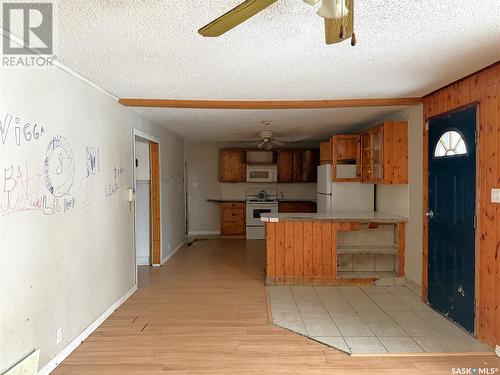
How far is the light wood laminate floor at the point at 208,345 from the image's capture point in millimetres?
2406

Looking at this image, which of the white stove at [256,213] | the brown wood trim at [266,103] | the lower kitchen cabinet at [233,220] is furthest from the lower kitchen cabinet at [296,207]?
the brown wood trim at [266,103]

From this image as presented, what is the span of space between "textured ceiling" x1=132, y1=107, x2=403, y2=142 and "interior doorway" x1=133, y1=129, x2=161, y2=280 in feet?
1.83

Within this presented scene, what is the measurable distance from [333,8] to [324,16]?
0.05 m

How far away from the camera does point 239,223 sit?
304 inches

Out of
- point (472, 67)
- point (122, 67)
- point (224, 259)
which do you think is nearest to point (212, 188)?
point (224, 259)

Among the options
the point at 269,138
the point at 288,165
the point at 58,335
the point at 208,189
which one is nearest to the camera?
the point at 58,335

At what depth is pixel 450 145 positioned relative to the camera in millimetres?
3164

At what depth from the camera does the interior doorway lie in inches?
207

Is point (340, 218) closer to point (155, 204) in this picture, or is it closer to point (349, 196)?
point (349, 196)

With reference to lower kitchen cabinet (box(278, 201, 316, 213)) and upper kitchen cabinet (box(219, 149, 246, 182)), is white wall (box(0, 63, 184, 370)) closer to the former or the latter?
upper kitchen cabinet (box(219, 149, 246, 182))

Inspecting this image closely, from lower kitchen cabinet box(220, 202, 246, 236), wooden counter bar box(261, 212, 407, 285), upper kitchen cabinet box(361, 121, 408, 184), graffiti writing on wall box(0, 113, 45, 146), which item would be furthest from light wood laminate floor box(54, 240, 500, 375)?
lower kitchen cabinet box(220, 202, 246, 236)

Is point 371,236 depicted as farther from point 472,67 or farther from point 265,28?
point 265,28

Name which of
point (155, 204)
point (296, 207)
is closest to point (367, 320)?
point (155, 204)

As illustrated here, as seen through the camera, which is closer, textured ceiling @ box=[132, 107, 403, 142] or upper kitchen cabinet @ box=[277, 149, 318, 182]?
textured ceiling @ box=[132, 107, 403, 142]
